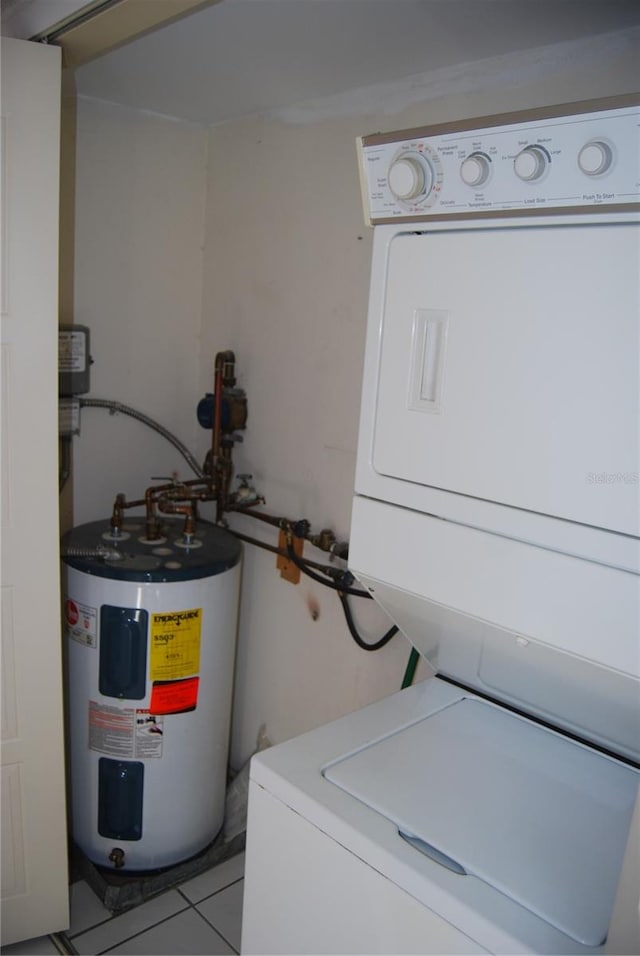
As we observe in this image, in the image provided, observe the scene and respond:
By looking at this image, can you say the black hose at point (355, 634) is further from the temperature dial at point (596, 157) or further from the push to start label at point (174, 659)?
the temperature dial at point (596, 157)

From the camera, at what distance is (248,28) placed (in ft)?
5.23

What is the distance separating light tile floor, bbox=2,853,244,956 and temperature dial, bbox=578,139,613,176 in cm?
197

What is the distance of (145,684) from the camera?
200 centimetres

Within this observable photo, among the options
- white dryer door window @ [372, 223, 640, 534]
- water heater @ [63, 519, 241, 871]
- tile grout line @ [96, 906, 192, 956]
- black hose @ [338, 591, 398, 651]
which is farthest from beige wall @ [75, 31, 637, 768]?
white dryer door window @ [372, 223, 640, 534]

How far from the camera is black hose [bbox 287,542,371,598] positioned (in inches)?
78.2

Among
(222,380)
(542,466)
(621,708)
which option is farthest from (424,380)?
(222,380)

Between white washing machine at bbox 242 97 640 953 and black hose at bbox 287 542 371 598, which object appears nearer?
white washing machine at bbox 242 97 640 953

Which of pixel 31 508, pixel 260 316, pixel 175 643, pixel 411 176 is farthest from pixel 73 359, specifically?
pixel 411 176

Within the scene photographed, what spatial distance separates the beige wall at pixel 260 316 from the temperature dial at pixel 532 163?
36.1 inches

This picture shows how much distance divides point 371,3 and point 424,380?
826 millimetres

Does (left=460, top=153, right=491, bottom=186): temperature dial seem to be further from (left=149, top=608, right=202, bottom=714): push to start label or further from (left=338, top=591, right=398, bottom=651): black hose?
(left=149, top=608, right=202, bottom=714): push to start label

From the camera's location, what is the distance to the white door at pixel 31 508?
1599 mm

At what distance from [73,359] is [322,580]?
1016 millimetres

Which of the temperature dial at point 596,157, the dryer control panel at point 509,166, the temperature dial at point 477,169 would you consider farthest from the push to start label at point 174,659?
the temperature dial at point 596,157
